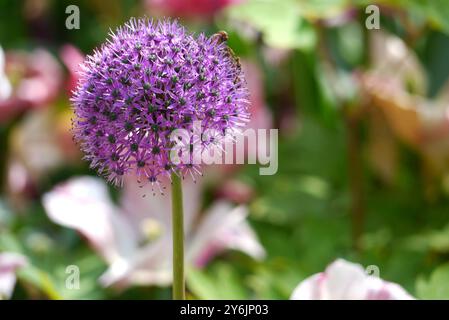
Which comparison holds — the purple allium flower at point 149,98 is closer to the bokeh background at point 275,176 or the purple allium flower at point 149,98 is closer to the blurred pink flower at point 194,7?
the bokeh background at point 275,176

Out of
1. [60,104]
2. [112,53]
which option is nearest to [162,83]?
[112,53]

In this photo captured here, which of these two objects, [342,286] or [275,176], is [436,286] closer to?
[342,286]

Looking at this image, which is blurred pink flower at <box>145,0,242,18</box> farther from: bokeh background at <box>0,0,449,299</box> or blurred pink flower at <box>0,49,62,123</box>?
blurred pink flower at <box>0,49,62,123</box>

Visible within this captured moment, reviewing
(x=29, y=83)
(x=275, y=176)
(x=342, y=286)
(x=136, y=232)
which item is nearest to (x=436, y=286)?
(x=342, y=286)

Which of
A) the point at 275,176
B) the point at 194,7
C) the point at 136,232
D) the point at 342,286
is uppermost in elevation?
the point at 194,7

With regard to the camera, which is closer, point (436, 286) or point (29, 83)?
point (436, 286)

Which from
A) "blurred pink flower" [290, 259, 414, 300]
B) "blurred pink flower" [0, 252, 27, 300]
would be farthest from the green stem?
"blurred pink flower" [0, 252, 27, 300]

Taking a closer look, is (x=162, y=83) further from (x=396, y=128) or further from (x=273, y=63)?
(x=273, y=63)
